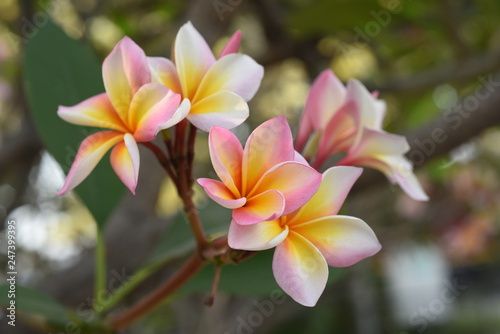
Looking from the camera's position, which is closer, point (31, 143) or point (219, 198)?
point (219, 198)

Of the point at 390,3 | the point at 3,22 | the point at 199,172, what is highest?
the point at 3,22

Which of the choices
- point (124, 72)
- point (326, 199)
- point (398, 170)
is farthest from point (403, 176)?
point (124, 72)

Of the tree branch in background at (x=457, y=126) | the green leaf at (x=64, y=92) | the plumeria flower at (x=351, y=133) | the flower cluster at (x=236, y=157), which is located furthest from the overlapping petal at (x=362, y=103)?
the tree branch in background at (x=457, y=126)

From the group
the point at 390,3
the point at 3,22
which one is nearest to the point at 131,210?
the point at 390,3

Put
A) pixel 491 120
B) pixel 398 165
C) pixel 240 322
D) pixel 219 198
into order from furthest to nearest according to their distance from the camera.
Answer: pixel 240 322
pixel 491 120
pixel 398 165
pixel 219 198

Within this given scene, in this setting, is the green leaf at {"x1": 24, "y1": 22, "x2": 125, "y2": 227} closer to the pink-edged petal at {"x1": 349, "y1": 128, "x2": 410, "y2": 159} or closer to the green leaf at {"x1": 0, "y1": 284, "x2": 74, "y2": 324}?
the green leaf at {"x1": 0, "y1": 284, "x2": 74, "y2": 324}

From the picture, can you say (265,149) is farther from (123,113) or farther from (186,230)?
(186,230)

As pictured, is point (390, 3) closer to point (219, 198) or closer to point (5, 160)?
point (5, 160)

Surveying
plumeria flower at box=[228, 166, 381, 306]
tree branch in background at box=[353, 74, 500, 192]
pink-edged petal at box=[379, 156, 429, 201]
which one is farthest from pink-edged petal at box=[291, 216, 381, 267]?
tree branch in background at box=[353, 74, 500, 192]
